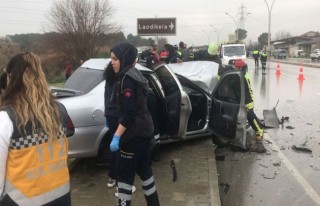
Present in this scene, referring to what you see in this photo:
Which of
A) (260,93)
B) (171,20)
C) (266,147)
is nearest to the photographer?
(266,147)

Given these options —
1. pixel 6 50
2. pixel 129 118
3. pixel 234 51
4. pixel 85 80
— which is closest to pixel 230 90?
pixel 85 80

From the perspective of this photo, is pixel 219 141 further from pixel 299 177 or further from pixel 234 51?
pixel 234 51

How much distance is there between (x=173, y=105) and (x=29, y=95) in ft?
11.5

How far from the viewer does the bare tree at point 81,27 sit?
3584 centimetres

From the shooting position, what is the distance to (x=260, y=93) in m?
14.8

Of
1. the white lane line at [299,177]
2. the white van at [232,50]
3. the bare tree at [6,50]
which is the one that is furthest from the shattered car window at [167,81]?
the white van at [232,50]

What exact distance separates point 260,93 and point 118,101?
12035mm

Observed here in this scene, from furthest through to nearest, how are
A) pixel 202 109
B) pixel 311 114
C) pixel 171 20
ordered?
pixel 171 20
pixel 311 114
pixel 202 109

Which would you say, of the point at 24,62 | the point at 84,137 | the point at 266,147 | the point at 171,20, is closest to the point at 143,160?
the point at 84,137

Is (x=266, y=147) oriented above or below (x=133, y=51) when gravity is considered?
below

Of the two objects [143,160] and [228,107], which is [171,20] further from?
[143,160]

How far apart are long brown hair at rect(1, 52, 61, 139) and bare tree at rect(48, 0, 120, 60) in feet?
112

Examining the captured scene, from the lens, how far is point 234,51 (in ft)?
102

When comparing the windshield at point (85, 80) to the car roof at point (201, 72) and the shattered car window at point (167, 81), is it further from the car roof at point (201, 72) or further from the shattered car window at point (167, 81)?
the car roof at point (201, 72)
